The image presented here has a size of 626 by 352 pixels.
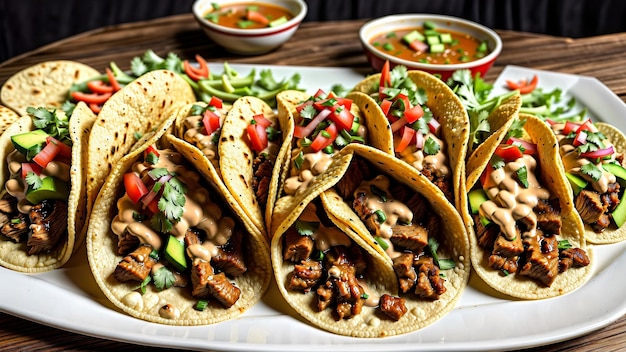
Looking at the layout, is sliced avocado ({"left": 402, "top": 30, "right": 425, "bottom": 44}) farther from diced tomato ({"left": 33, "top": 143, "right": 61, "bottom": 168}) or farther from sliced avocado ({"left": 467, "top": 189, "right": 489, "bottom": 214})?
diced tomato ({"left": 33, "top": 143, "right": 61, "bottom": 168})

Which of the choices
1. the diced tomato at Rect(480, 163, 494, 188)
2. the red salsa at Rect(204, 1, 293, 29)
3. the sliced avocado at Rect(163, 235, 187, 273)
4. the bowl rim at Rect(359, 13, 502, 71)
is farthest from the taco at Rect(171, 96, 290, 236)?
the red salsa at Rect(204, 1, 293, 29)

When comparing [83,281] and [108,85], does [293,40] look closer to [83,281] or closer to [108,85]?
[108,85]

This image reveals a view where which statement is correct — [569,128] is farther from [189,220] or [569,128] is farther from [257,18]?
[257,18]

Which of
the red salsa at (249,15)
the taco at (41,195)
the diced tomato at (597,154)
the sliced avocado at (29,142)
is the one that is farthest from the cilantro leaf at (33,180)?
the diced tomato at (597,154)

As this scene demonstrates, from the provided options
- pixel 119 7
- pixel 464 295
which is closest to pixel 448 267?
pixel 464 295

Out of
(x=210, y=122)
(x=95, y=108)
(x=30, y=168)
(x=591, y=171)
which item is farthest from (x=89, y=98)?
(x=591, y=171)
